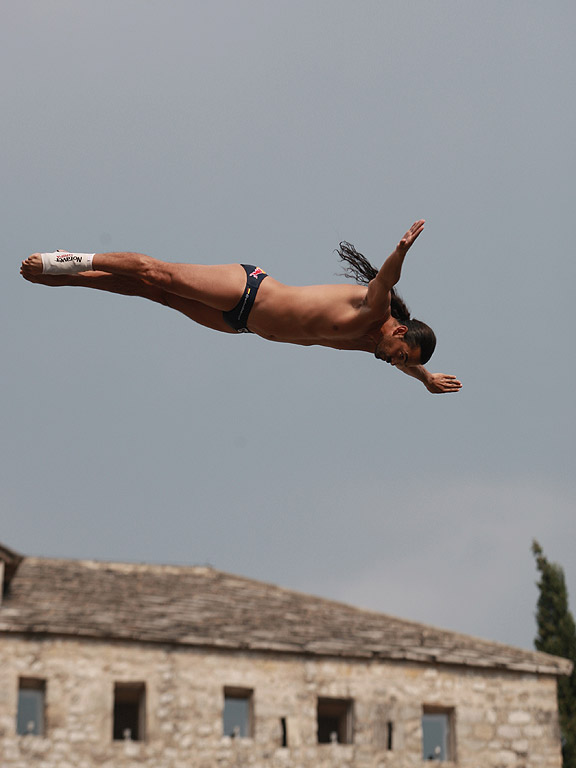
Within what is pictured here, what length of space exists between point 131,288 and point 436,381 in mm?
2704

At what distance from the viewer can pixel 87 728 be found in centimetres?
3325

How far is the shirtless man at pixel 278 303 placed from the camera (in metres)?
10.2

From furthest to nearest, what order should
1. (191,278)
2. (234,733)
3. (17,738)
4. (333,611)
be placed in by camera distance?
(333,611) < (234,733) < (17,738) < (191,278)

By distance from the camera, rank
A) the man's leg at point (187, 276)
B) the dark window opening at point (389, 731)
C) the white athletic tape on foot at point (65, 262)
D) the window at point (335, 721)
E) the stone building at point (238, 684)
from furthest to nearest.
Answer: the window at point (335, 721) → the dark window opening at point (389, 731) → the stone building at point (238, 684) → the white athletic tape on foot at point (65, 262) → the man's leg at point (187, 276)

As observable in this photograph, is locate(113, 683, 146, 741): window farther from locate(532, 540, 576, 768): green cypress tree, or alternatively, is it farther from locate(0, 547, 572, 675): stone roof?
locate(532, 540, 576, 768): green cypress tree

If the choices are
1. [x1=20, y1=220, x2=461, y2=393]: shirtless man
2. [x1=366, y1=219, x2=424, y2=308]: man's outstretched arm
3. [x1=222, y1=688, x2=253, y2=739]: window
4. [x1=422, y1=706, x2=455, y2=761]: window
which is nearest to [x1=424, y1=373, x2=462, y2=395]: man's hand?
[x1=20, y1=220, x2=461, y2=393]: shirtless man

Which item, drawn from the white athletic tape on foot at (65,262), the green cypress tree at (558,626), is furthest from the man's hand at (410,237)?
the green cypress tree at (558,626)

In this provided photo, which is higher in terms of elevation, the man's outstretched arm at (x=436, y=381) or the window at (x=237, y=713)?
the man's outstretched arm at (x=436, y=381)

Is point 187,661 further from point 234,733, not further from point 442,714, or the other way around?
point 442,714

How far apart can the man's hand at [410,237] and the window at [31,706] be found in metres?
26.1

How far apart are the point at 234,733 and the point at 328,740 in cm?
277

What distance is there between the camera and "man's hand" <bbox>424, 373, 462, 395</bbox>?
451 inches

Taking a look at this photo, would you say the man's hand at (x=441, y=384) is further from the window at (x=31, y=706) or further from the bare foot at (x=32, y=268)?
the window at (x=31, y=706)

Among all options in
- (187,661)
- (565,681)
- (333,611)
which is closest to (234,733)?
(187,661)
